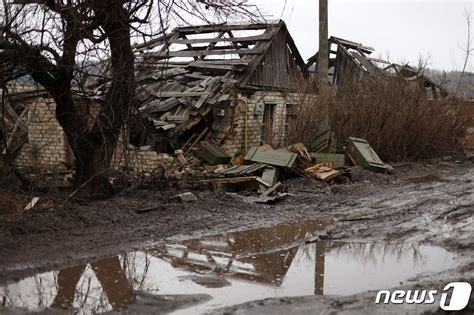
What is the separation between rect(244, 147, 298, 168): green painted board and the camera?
1228 cm

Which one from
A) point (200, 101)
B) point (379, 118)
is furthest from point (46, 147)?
point (379, 118)

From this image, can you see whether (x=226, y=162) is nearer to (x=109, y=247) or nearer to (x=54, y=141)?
(x=54, y=141)

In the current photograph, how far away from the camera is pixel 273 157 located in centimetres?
1249

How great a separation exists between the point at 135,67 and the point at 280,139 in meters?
7.17

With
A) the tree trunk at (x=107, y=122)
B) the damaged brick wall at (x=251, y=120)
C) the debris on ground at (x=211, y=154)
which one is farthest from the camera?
the damaged brick wall at (x=251, y=120)

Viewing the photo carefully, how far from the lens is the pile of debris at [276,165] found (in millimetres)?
11123

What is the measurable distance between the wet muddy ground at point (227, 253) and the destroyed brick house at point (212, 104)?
6410mm

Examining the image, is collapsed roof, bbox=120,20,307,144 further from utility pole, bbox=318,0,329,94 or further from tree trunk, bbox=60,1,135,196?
tree trunk, bbox=60,1,135,196

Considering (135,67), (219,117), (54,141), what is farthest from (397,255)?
(54,141)

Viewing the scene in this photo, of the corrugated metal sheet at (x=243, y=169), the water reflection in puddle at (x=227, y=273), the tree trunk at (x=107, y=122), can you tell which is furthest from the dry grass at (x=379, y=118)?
the water reflection in puddle at (x=227, y=273)

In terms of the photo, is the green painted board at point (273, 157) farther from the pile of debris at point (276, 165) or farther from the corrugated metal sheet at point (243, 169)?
the corrugated metal sheet at point (243, 169)

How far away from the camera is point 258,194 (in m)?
10.7

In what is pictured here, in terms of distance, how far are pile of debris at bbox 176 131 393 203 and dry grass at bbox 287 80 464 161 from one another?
887mm

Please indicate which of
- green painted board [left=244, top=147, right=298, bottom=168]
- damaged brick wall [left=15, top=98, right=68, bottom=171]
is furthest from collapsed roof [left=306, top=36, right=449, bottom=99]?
damaged brick wall [left=15, top=98, right=68, bottom=171]
